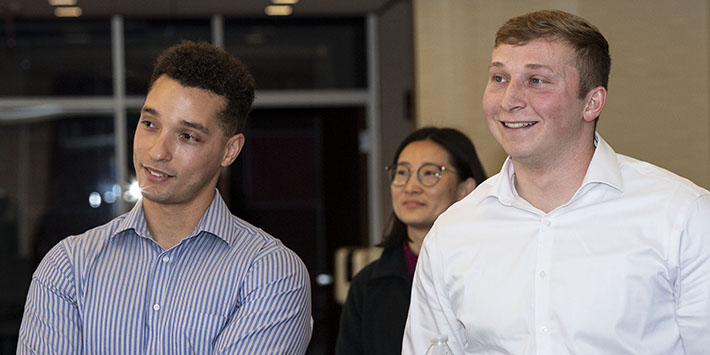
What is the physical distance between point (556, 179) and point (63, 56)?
217 inches

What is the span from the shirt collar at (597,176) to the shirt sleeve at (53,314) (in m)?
1.05

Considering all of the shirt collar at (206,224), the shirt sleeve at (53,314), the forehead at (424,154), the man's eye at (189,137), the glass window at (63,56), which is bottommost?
the shirt sleeve at (53,314)

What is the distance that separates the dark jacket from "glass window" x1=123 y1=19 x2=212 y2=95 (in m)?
4.07

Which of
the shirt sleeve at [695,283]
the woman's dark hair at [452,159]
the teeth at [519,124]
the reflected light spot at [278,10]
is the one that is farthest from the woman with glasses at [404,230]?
the reflected light spot at [278,10]

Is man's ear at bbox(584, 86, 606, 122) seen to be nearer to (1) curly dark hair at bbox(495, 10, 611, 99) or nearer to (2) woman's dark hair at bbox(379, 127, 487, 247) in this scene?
(1) curly dark hair at bbox(495, 10, 611, 99)

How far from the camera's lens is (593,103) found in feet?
6.75

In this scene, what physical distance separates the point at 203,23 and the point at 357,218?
6.53 feet

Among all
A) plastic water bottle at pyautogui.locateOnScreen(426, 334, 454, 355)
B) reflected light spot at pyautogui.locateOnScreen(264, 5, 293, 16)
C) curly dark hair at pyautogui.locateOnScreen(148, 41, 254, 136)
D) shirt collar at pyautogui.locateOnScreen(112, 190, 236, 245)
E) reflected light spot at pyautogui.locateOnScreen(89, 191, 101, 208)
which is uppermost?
reflected light spot at pyautogui.locateOnScreen(264, 5, 293, 16)

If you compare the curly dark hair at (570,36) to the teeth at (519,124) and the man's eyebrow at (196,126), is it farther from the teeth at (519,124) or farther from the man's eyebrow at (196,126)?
the man's eyebrow at (196,126)

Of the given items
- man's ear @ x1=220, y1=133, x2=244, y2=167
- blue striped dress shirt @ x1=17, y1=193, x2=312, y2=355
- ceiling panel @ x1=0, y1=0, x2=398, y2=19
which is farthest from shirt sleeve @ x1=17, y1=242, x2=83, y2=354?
ceiling panel @ x1=0, y1=0, x2=398, y2=19

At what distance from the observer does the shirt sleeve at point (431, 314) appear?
2109 mm

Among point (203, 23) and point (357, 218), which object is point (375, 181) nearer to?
point (357, 218)

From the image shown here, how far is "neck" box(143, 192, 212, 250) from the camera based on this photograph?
2.15 meters

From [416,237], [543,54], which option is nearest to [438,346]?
[543,54]
